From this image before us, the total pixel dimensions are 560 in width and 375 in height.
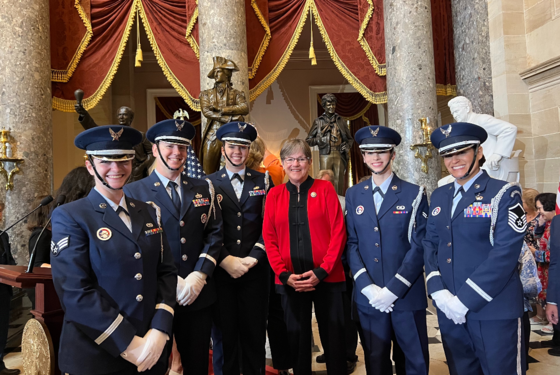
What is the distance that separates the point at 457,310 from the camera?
2.23 meters

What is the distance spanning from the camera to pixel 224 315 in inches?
110

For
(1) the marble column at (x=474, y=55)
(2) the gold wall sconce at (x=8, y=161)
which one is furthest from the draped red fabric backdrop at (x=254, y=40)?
(2) the gold wall sconce at (x=8, y=161)

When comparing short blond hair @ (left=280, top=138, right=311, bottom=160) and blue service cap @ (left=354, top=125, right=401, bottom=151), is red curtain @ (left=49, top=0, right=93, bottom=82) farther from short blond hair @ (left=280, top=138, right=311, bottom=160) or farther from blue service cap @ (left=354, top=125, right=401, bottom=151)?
blue service cap @ (left=354, top=125, right=401, bottom=151)

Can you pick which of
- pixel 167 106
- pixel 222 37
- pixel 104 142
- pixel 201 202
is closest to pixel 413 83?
pixel 222 37

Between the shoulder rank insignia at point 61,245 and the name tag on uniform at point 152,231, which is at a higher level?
the name tag on uniform at point 152,231

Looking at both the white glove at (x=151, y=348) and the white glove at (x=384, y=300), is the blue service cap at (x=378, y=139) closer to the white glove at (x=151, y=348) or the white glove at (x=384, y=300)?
the white glove at (x=384, y=300)

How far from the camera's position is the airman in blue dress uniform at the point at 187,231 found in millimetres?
2414

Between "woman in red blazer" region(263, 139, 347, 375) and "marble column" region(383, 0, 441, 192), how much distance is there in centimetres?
373

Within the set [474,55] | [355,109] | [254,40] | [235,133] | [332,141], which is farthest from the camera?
[355,109]

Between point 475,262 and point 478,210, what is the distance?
26 centimetres

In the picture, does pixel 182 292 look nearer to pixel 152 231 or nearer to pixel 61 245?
pixel 152 231

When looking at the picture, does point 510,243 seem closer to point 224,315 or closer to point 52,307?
point 224,315

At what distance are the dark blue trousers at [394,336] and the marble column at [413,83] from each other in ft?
12.9

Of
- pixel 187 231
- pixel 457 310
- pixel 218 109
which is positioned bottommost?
pixel 457 310
